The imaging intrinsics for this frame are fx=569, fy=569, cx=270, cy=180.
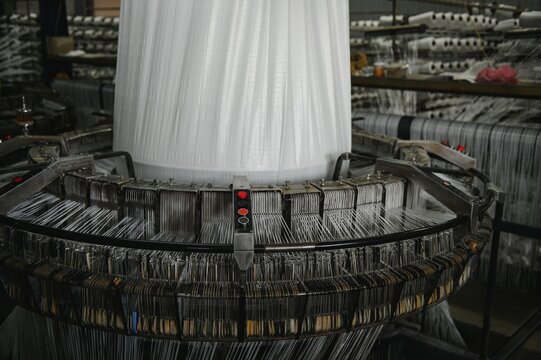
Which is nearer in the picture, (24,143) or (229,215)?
(229,215)

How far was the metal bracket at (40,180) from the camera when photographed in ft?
4.09

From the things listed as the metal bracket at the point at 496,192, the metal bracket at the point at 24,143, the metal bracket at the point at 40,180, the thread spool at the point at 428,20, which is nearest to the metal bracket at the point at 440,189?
the metal bracket at the point at 496,192

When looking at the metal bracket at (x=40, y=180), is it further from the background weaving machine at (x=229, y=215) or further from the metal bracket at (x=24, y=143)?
the metal bracket at (x=24, y=143)

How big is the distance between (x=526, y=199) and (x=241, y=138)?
2.01 metres

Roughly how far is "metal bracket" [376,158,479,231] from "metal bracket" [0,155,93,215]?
2.55 ft

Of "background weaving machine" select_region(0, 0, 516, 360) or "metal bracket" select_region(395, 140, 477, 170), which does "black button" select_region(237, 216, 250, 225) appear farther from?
"metal bracket" select_region(395, 140, 477, 170)

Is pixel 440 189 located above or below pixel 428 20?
below

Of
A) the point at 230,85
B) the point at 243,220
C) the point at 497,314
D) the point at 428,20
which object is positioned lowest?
the point at 497,314

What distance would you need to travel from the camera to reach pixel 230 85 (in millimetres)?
1373

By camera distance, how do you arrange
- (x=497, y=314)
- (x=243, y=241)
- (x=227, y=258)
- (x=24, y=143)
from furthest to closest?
(x=497, y=314), (x=24, y=143), (x=227, y=258), (x=243, y=241)

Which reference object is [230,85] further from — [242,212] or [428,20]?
[428,20]

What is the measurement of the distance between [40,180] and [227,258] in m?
0.48

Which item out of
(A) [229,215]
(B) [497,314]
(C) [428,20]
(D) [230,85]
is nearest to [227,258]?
(A) [229,215]

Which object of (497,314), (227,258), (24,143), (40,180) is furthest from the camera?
(497,314)
